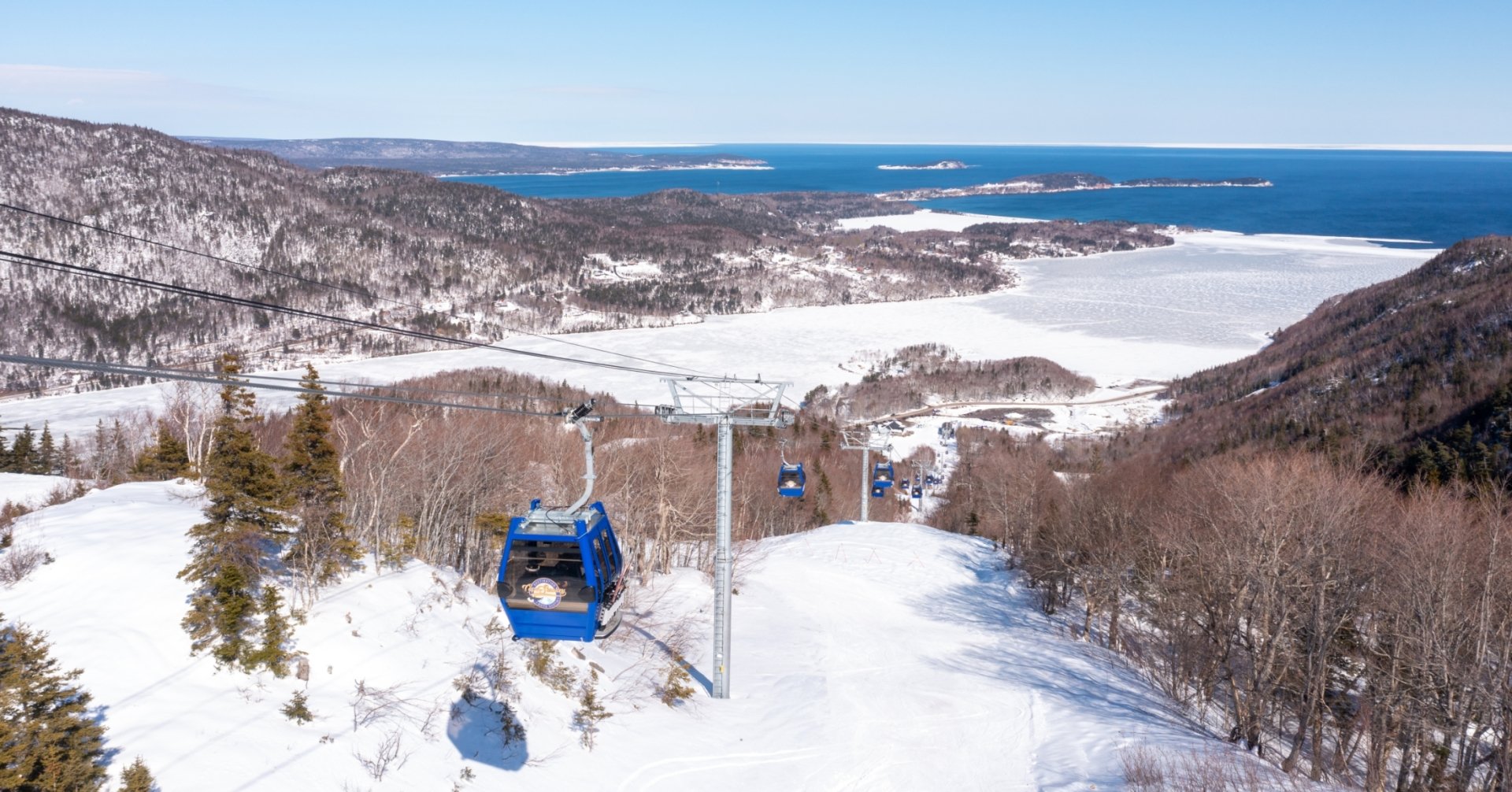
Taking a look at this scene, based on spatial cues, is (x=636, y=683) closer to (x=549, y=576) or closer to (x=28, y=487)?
(x=549, y=576)

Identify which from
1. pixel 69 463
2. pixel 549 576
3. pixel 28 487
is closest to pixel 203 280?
pixel 69 463

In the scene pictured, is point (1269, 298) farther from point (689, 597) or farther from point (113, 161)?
point (113, 161)

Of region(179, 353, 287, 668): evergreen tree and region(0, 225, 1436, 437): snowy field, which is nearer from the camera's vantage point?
region(179, 353, 287, 668): evergreen tree

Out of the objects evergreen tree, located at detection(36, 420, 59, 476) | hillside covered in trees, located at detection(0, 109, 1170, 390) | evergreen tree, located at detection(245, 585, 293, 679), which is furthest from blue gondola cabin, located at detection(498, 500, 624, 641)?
hillside covered in trees, located at detection(0, 109, 1170, 390)

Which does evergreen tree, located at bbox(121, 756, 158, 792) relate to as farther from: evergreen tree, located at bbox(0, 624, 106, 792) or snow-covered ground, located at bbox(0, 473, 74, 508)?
snow-covered ground, located at bbox(0, 473, 74, 508)

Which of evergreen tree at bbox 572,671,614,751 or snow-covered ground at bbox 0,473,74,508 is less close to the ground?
snow-covered ground at bbox 0,473,74,508

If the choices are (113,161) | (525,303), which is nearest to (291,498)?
(525,303)

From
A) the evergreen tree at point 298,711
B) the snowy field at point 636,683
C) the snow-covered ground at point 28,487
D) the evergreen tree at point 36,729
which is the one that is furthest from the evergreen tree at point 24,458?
the evergreen tree at point 36,729

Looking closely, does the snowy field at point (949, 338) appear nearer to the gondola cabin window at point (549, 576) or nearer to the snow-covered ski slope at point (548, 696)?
the snow-covered ski slope at point (548, 696)
